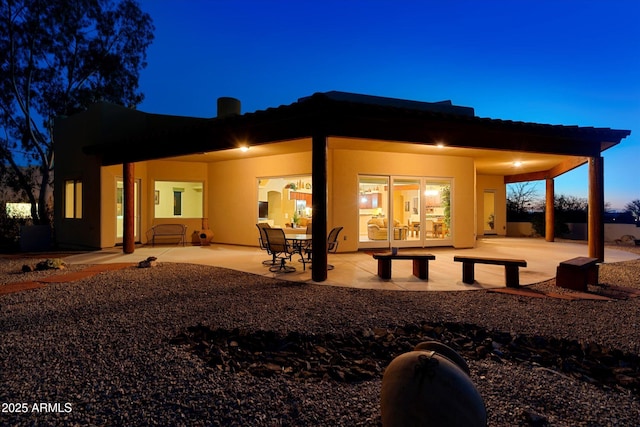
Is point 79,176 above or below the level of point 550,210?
above

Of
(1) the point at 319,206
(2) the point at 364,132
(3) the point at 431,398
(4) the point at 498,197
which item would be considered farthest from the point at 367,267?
(4) the point at 498,197

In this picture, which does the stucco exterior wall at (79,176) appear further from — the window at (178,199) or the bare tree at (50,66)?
the bare tree at (50,66)

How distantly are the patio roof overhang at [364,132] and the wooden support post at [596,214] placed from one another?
56cm

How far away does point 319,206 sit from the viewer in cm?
563

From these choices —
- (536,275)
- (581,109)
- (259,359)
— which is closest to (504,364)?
(259,359)

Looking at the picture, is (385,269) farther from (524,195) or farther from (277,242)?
(524,195)

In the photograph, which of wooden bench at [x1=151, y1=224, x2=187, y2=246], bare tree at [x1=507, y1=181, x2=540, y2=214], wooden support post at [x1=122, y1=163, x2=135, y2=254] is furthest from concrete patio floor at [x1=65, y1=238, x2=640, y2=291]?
bare tree at [x1=507, y1=181, x2=540, y2=214]

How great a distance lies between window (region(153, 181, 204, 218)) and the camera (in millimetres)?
12391

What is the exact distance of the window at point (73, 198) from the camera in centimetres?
1081

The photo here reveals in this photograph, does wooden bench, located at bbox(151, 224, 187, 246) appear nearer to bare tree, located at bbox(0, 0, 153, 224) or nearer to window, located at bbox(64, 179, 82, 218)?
window, located at bbox(64, 179, 82, 218)

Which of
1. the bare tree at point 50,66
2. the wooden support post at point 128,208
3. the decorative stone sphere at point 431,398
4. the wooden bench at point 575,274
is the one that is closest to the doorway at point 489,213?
the wooden bench at point 575,274

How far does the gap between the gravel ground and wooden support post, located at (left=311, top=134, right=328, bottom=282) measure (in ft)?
1.67

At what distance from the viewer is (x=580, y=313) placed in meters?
3.96

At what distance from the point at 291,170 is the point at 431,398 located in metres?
8.97
